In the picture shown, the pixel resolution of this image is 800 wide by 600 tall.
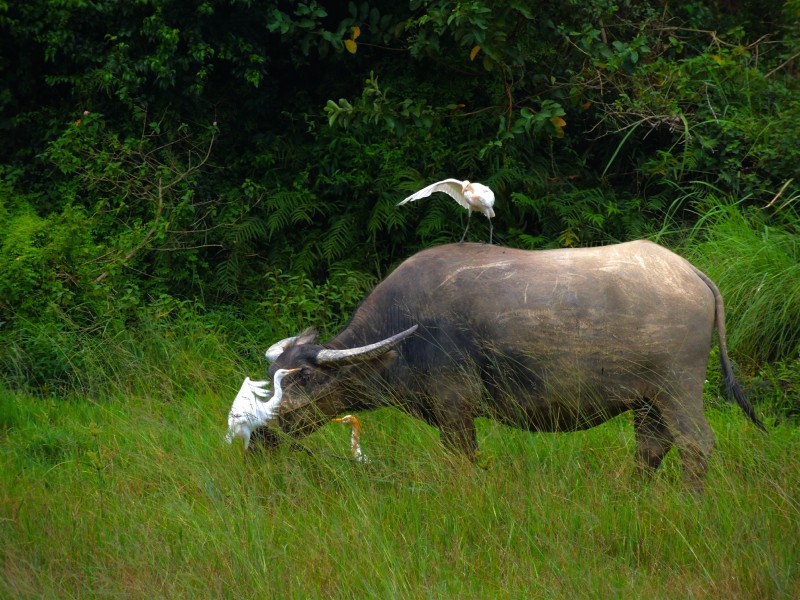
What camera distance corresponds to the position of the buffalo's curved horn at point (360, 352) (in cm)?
508

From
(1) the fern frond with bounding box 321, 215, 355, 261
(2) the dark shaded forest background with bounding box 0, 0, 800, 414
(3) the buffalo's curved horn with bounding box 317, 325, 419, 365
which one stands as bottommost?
(1) the fern frond with bounding box 321, 215, 355, 261

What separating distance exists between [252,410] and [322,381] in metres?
0.39

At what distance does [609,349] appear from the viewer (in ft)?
16.2

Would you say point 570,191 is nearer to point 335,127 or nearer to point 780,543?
point 335,127

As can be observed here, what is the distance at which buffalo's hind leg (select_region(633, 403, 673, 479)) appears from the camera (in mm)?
5039

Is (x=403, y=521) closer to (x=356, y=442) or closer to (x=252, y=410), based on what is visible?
(x=356, y=442)

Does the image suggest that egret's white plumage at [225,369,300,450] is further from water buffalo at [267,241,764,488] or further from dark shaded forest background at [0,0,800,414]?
dark shaded forest background at [0,0,800,414]

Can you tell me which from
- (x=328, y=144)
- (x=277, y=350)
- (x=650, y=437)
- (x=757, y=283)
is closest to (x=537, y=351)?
(x=650, y=437)

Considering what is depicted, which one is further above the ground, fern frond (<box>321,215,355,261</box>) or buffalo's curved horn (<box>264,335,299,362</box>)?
buffalo's curved horn (<box>264,335,299,362</box>)

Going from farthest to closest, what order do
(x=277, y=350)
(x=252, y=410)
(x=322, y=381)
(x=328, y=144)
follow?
(x=328, y=144) < (x=277, y=350) < (x=322, y=381) < (x=252, y=410)

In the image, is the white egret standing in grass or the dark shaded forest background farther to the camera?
the dark shaded forest background

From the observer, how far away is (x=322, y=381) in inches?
207

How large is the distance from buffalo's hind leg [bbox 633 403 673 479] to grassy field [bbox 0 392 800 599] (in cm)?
8

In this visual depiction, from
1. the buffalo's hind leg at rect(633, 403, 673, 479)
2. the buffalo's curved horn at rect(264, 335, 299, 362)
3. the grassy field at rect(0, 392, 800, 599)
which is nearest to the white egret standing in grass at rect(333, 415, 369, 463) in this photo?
the grassy field at rect(0, 392, 800, 599)
